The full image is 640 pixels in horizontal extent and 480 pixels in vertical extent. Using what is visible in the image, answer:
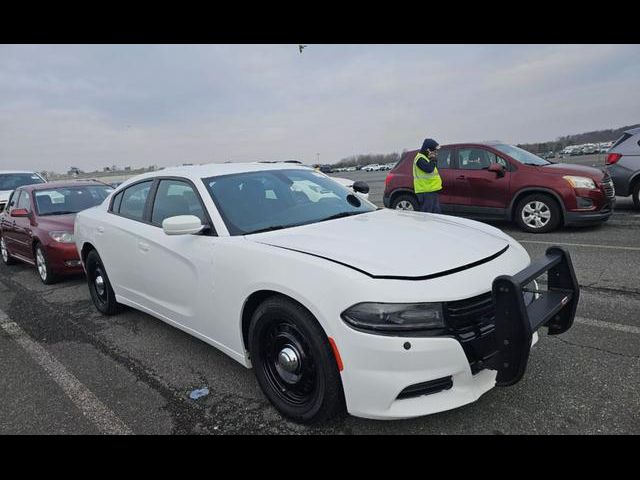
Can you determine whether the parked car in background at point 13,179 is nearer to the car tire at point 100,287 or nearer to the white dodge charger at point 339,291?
the car tire at point 100,287

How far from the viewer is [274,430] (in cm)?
253

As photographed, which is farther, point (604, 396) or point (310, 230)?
point (310, 230)

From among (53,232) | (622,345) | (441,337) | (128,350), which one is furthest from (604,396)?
(53,232)

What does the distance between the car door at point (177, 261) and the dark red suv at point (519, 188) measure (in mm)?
6174

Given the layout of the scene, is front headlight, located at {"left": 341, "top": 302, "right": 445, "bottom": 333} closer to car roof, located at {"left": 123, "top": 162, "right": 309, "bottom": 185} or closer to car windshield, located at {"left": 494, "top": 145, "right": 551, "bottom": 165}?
car roof, located at {"left": 123, "top": 162, "right": 309, "bottom": 185}

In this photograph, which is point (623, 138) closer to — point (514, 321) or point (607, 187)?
point (607, 187)

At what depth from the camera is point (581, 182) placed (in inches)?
289

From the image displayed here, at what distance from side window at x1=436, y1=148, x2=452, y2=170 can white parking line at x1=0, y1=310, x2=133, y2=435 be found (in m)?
7.35

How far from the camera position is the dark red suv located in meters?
7.34

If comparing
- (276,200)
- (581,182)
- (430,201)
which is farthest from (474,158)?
(276,200)

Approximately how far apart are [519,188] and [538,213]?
21.6 inches

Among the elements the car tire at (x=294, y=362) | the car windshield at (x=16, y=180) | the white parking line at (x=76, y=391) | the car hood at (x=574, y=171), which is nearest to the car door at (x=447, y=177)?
the car hood at (x=574, y=171)
